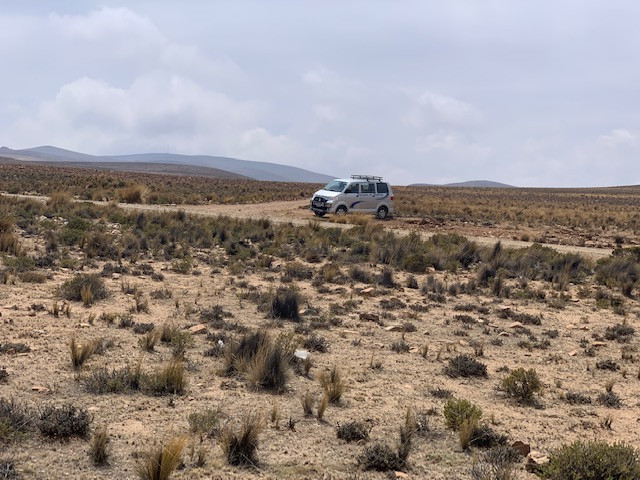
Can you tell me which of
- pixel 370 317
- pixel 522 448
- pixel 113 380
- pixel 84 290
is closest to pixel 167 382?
pixel 113 380

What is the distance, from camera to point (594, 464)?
510 centimetres

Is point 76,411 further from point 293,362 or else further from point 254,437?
point 293,362

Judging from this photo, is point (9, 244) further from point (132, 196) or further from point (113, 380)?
point (132, 196)

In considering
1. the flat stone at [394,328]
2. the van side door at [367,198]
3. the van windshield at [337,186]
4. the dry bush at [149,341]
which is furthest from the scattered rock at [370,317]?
the van side door at [367,198]

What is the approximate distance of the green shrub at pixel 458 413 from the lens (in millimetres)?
6293

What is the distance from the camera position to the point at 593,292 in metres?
15.7

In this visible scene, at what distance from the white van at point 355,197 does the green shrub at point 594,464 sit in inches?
1077

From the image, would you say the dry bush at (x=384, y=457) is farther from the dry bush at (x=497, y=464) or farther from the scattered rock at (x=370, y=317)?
the scattered rock at (x=370, y=317)

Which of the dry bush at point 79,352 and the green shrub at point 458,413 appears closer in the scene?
the green shrub at point 458,413

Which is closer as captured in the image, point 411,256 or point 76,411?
point 76,411

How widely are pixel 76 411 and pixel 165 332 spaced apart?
3.05 meters

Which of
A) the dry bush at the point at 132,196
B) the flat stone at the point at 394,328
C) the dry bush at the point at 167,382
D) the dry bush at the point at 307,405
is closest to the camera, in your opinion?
the dry bush at the point at 307,405

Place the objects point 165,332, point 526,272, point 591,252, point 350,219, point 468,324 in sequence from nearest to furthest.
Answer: point 165,332
point 468,324
point 526,272
point 591,252
point 350,219

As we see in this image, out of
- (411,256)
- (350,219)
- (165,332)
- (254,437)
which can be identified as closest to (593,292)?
(411,256)
